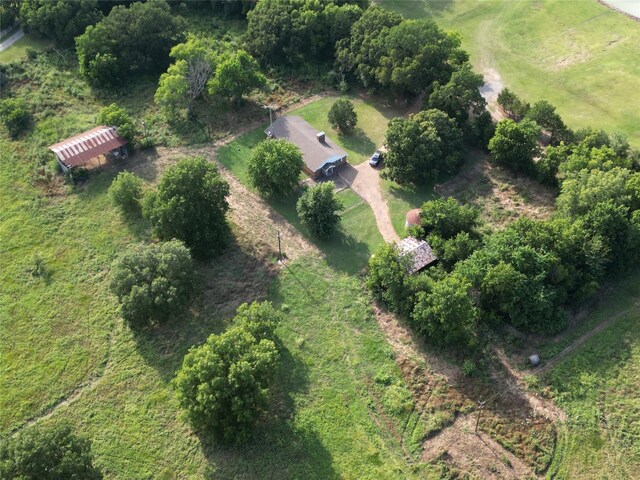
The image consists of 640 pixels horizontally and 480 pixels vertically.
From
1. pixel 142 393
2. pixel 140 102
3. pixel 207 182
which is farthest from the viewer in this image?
pixel 140 102

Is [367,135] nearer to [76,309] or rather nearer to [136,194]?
[136,194]

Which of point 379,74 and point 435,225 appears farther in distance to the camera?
point 379,74

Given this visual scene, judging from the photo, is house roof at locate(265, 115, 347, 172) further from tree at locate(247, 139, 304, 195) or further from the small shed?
the small shed

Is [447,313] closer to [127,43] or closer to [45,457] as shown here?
[45,457]

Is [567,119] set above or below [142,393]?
above

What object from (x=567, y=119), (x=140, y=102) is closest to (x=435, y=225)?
(x=567, y=119)

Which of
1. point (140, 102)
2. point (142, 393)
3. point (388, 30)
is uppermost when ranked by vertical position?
point (388, 30)

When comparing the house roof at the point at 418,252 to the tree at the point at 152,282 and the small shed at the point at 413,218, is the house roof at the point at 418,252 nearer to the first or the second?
the small shed at the point at 413,218
